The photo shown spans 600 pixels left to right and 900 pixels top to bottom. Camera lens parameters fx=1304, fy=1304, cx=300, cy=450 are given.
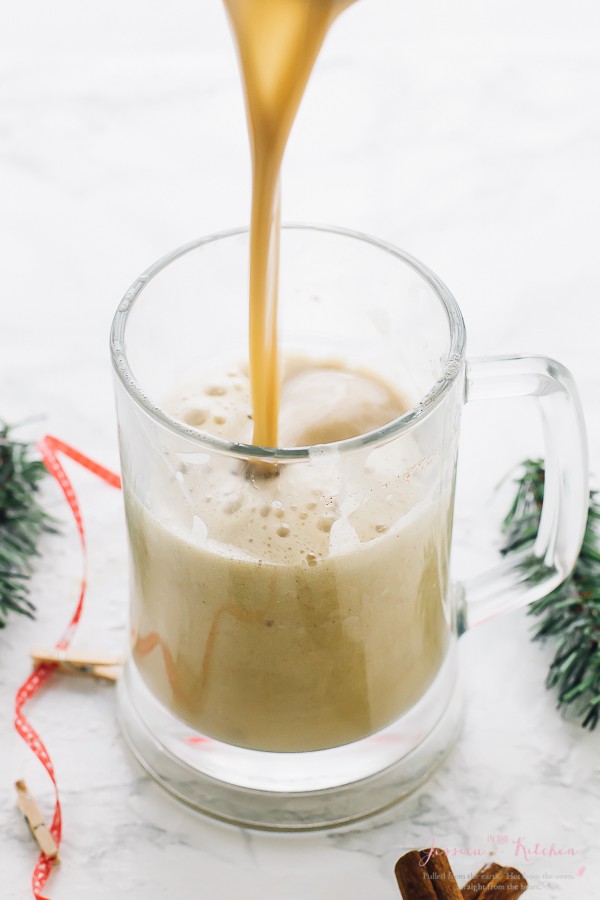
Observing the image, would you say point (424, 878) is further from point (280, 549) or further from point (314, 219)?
point (314, 219)

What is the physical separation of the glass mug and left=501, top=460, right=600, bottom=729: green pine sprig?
0.07m

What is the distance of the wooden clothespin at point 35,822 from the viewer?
0.96 m

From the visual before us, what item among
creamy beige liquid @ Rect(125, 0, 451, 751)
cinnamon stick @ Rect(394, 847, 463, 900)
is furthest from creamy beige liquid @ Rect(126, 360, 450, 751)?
cinnamon stick @ Rect(394, 847, 463, 900)

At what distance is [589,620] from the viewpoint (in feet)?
3.52

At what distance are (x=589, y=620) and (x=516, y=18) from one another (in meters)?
1.24

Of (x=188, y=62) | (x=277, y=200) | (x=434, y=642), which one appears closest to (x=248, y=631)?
(x=434, y=642)

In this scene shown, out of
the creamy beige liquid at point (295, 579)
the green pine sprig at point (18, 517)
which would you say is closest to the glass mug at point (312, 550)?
the creamy beige liquid at point (295, 579)

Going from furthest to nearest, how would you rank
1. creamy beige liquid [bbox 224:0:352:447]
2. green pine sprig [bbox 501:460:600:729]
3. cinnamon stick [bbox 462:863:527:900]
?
green pine sprig [bbox 501:460:600:729] → cinnamon stick [bbox 462:863:527:900] → creamy beige liquid [bbox 224:0:352:447]

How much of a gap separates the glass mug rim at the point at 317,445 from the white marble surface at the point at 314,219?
32 centimetres

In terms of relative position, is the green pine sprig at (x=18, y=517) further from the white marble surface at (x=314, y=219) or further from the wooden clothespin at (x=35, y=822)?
the wooden clothespin at (x=35, y=822)

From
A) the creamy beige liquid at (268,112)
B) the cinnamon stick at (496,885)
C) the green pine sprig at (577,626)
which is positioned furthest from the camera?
the green pine sprig at (577,626)

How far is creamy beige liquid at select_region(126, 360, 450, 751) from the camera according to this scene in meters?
0.87

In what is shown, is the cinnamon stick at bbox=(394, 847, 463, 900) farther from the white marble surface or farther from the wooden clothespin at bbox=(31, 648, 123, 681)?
the wooden clothespin at bbox=(31, 648, 123, 681)

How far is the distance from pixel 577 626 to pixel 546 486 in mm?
143
